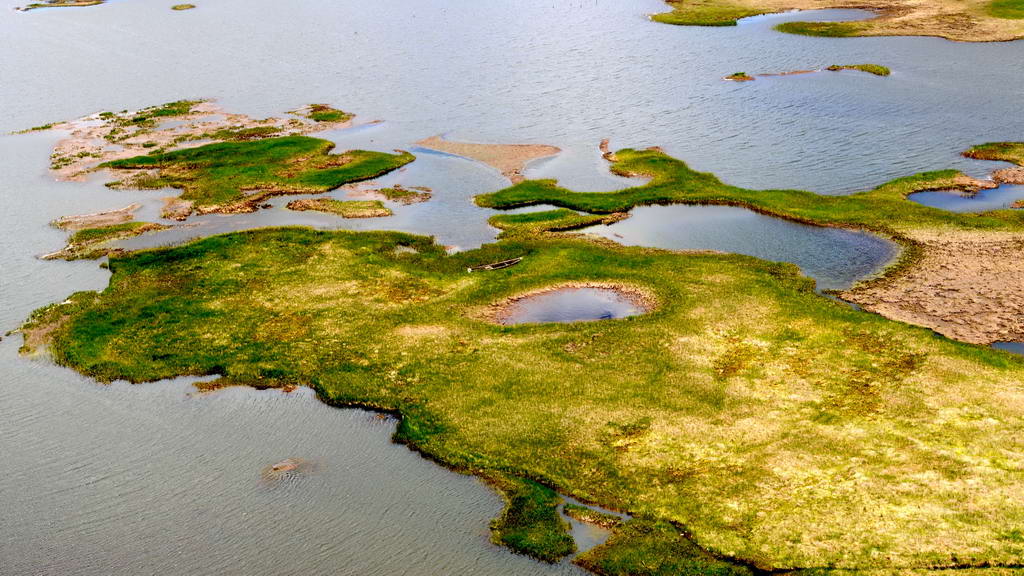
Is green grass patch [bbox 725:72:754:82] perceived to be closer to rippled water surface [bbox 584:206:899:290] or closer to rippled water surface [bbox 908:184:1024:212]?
rippled water surface [bbox 908:184:1024:212]

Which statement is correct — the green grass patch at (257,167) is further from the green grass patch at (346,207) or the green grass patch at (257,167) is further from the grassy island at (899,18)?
the grassy island at (899,18)

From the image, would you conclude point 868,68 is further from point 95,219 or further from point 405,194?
point 95,219

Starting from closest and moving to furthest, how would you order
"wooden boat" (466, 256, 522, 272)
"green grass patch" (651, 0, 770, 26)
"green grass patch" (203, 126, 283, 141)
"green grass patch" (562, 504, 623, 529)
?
"green grass patch" (562, 504, 623, 529) < "wooden boat" (466, 256, 522, 272) < "green grass patch" (203, 126, 283, 141) < "green grass patch" (651, 0, 770, 26)

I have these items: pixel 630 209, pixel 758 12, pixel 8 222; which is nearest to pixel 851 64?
pixel 758 12

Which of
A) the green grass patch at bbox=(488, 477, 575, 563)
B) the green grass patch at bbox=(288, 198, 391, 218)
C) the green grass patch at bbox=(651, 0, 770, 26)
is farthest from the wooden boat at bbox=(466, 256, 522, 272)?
the green grass patch at bbox=(651, 0, 770, 26)

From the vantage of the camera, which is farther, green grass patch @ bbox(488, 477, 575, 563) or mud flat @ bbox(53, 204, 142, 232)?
mud flat @ bbox(53, 204, 142, 232)

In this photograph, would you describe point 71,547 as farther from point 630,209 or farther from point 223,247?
point 630,209

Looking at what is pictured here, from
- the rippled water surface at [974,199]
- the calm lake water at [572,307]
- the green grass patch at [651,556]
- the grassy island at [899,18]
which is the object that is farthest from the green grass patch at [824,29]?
the green grass patch at [651,556]
